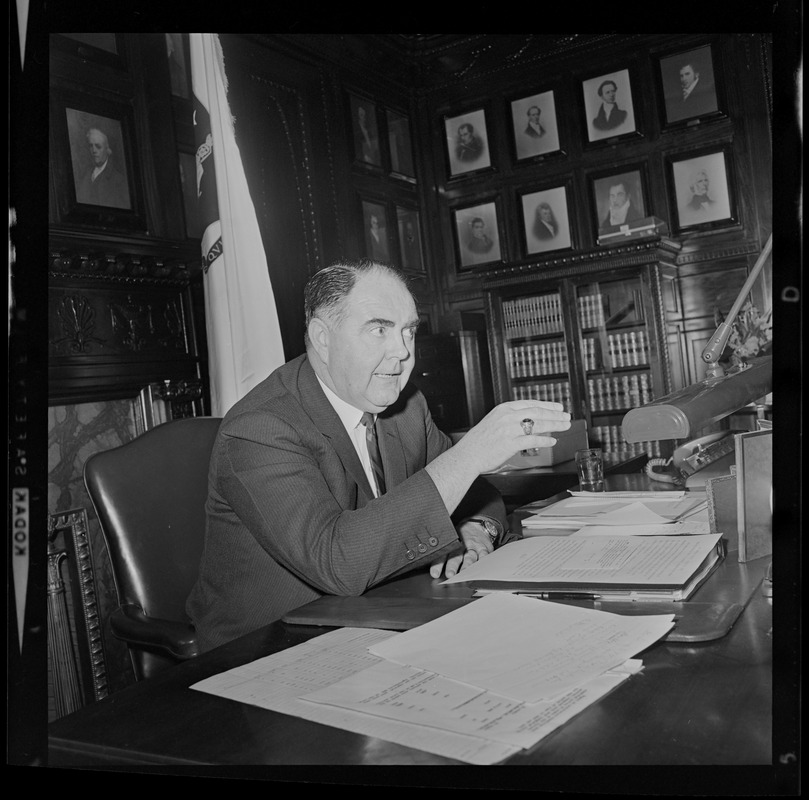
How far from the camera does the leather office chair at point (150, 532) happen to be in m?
1.44

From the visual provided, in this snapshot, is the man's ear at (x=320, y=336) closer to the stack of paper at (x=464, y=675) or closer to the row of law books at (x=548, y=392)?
the stack of paper at (x=464, y=675)

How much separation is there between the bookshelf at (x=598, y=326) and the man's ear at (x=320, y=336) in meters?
2.89

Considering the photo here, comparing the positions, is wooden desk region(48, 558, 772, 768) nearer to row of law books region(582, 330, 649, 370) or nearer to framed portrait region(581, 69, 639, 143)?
row of law books region(582, 330, 649, 370)

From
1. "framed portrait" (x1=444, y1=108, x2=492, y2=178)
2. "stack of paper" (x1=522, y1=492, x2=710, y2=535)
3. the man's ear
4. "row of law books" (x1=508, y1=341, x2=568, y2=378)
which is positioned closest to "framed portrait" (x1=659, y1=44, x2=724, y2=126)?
"framed portrait" (x1=444, y1=108, x2=492, y2=178)

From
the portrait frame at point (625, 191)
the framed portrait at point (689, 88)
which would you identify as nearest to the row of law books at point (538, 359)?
the portrait frame at point (625, 191)

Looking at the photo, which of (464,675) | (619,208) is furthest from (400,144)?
(464,675)

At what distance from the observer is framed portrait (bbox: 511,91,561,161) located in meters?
4.72

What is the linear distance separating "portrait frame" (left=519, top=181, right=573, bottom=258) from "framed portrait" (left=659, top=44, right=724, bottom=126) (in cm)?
79

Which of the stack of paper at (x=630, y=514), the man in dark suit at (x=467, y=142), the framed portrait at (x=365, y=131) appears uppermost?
the man in dark suit at (x=467, y=142)

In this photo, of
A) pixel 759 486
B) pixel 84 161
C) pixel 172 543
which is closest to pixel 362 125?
pixel 84 161

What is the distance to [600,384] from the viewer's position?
4.75 metres
